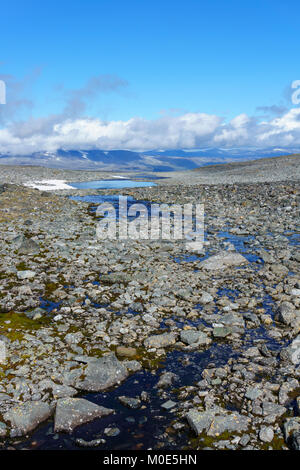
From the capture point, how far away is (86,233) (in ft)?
57.1

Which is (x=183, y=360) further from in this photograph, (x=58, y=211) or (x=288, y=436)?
(x=58, y=211)

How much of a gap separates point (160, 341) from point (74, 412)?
2612 millimetres

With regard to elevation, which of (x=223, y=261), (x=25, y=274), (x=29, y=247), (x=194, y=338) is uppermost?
(x=29, y=247)

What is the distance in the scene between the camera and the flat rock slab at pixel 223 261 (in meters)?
12.2

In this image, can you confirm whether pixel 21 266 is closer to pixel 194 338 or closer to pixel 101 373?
pixel 101 373

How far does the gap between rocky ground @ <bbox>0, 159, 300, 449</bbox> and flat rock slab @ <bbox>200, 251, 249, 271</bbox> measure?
0.07m

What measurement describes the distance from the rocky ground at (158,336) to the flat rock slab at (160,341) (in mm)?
23

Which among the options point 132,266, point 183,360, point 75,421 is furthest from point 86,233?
point 75,421

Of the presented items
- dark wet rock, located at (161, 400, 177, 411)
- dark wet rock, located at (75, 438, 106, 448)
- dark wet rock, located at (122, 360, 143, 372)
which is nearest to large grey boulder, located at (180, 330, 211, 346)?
dark wet rock, located at (122, 360, 143, 372)

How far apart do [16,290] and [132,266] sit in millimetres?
4207

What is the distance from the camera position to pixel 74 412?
5.30 metres

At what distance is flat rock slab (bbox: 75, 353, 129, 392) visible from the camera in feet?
19.9

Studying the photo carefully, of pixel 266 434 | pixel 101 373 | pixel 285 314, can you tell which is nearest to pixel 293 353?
pixel 285 314

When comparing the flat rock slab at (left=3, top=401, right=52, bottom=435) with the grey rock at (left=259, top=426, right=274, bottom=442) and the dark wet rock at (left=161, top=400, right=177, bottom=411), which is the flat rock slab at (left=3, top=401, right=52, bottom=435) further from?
the grey rock at (left=259, top=426, right=274, bottom=442)
